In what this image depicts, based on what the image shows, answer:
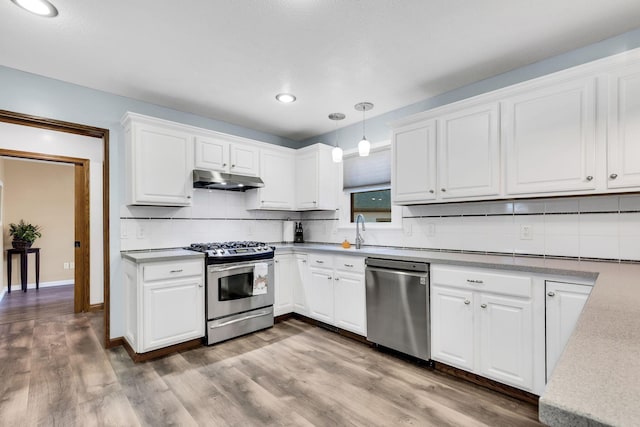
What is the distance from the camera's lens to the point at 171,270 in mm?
2883

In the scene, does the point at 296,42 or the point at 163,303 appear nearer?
the point at 296,42

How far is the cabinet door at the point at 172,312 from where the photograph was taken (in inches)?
109

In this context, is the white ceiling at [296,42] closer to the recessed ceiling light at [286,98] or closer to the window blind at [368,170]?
the recessed ceiling light at [286,98]

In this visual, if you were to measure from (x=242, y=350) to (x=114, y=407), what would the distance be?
1.10 metres

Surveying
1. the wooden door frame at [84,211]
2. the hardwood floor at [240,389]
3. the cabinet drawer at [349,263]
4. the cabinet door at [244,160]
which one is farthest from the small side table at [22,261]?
the cabinet drawer at [349,263]

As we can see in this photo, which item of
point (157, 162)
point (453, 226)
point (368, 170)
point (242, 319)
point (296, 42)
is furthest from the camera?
point (368, 170)

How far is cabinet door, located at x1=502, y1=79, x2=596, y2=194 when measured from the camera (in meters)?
2.07

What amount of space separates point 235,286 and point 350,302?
1.19 m

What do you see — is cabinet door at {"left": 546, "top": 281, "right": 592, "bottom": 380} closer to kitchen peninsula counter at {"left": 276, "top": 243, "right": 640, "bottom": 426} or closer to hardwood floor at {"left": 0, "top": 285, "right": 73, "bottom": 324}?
kitchen peninsula counter at {"left": 276, "top": 243, "right": 640, "bottom": 426}

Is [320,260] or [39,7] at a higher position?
[39,7]

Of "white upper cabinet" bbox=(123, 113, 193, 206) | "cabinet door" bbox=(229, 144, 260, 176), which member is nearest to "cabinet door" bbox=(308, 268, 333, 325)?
"cabinet door" bbox=(229, 144, 260, 176)

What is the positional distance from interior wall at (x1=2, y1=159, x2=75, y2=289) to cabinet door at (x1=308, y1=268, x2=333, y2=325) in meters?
5.13

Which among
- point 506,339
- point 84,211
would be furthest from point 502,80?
point 84,211

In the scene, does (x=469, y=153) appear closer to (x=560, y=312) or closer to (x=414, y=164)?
(x=414, y=164)
